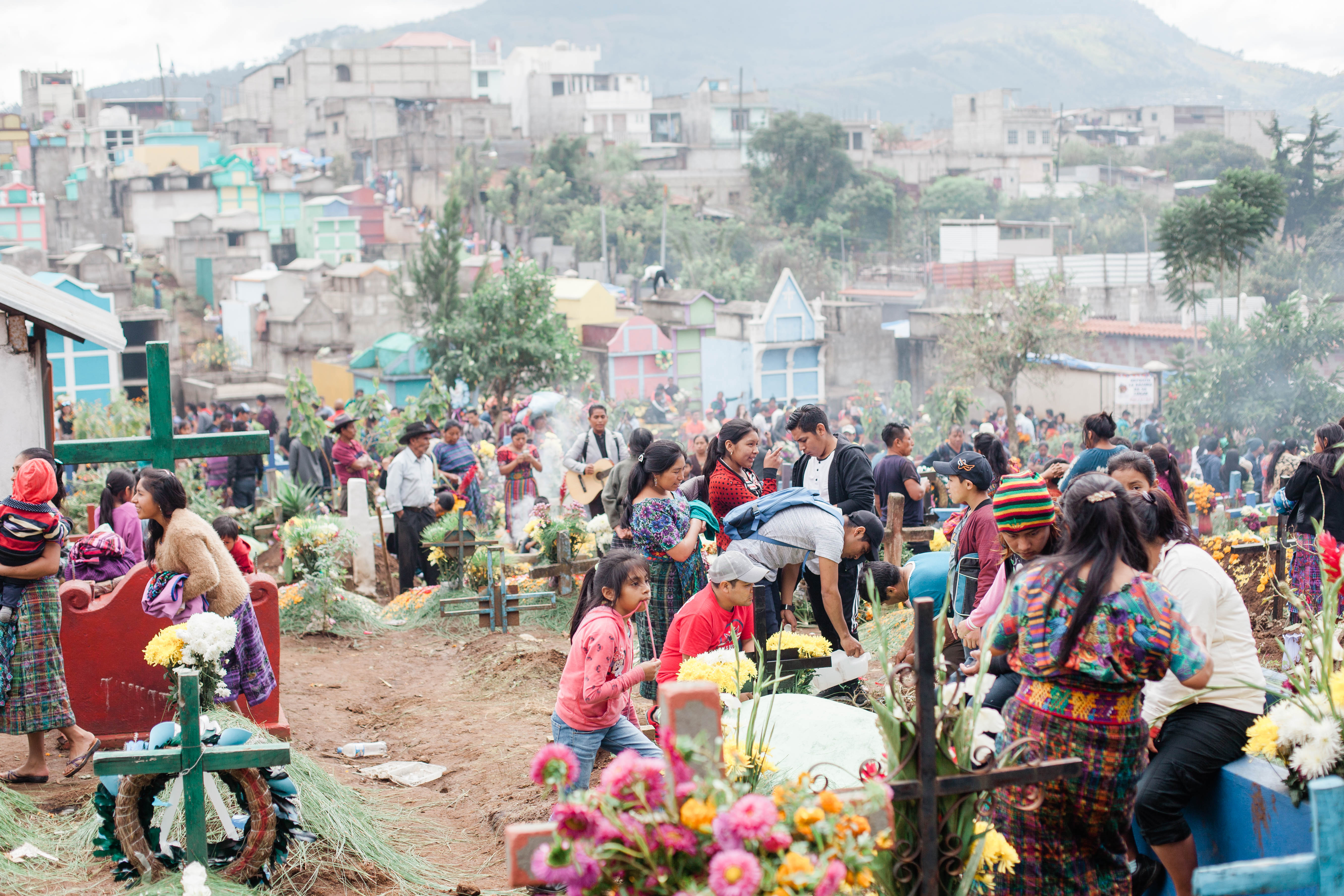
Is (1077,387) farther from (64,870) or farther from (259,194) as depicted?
(259,194)

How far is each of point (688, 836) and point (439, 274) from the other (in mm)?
31280

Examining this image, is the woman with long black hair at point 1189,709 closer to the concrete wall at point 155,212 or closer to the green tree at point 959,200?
the concrete wall at point 155,212

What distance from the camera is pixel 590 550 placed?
975 centimetres

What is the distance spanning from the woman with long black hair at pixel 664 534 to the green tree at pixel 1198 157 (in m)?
65.5

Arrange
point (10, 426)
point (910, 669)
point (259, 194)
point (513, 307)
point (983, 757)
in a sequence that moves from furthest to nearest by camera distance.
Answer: point (259, 194) < point (513, 307) < point (10, 426) < point (910, 669) < point (983, 757)

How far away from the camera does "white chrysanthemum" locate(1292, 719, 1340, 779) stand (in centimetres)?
306

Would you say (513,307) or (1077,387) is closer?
(513,307)

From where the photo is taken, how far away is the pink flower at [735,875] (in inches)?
85.5

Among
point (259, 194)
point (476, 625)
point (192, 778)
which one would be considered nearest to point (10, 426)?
point (192, 778)

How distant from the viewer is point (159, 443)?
6.33 metres

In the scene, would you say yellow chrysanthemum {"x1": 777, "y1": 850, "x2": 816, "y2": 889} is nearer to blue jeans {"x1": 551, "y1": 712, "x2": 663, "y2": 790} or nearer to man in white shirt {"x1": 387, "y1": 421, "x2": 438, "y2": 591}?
blue jeans {"x1": 551, "y1": 712, "x2": 663, "y2": 790}

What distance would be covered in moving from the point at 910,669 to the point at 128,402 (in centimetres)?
1920

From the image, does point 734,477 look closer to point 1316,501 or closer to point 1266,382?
point 1316,501

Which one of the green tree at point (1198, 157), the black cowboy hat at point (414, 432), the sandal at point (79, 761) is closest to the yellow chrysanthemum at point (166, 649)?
the sandal at point (79, 761)
